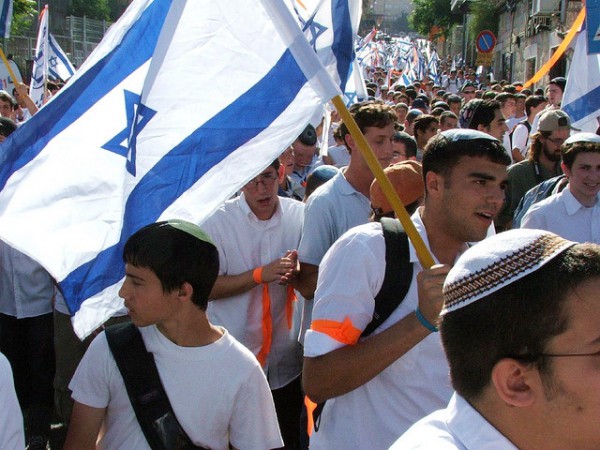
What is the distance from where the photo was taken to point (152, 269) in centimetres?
256

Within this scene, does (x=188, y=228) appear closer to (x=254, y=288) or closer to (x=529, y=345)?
(x=254, y=288)

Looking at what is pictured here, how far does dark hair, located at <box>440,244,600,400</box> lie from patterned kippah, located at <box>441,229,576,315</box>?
0.04ft

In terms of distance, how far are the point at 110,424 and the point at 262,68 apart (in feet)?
4.20

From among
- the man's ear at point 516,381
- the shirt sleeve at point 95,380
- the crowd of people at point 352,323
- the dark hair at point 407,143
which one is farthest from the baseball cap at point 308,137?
the man's ear at point 516,381

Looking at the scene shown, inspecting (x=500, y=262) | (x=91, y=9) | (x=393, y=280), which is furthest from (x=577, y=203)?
(x=91, y=9)

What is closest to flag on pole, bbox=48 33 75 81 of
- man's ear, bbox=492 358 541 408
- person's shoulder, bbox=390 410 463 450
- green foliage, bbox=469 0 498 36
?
person's shoulder, bbox=390 410 463 450

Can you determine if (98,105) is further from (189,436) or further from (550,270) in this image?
(550,270)

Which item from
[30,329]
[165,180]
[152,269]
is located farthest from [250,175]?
[30,329]

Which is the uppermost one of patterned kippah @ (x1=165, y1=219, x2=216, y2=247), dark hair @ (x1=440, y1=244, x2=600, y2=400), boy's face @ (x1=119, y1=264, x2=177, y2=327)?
dark hair @ (x1=440, y1=244, x2=600, y2=400)

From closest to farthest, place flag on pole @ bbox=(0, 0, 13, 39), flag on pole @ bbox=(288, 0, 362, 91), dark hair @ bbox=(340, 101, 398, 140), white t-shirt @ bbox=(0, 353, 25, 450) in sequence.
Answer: white t-shirt @ bbox=(0, 353, 25, 450)
flag on pole @ bbox=(288, 0, 362, 91)
dark hair @ bbox=(340, 101, 398, 140)
flag on pole @ bbox=(0, 0, 13, 39)

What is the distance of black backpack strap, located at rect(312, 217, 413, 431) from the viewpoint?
7.82 ft

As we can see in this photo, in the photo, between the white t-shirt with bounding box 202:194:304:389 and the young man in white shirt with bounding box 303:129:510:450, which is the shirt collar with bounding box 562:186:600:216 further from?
the young man in white shirt with bounding box 303:129:510:450

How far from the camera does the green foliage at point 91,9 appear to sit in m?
65.5

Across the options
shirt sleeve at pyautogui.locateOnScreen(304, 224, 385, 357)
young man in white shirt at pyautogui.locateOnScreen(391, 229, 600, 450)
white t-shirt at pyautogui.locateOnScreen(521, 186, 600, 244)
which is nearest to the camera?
young man in white shirt at pyautogui.locateOnScreen(391, 229, 600, 450)
